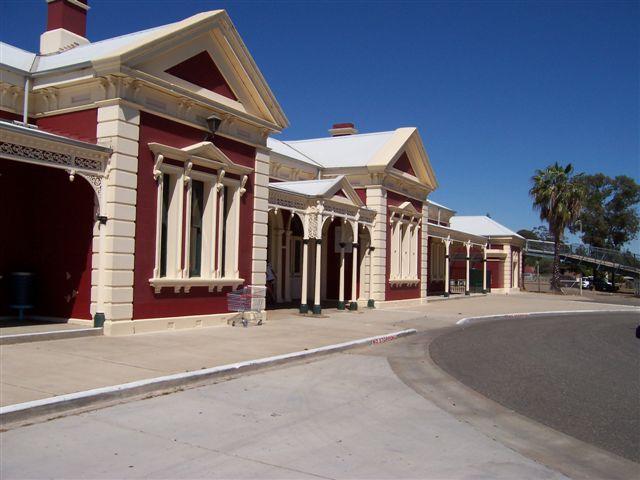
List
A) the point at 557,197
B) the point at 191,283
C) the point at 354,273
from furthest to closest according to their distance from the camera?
the point at 557,197, the point at 354,273, the point at 191,283

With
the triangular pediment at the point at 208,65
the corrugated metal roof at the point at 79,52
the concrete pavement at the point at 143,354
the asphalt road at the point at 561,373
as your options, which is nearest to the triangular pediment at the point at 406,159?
the triangular pediment at the point at 208,65

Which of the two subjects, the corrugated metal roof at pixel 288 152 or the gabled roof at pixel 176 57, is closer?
the gabled roof at pixel 176 57

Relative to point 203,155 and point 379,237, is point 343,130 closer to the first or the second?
point 379,237

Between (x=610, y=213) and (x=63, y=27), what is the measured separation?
3072 inches

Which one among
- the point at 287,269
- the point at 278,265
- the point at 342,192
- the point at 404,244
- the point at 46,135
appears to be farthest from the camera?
the point at 404,244

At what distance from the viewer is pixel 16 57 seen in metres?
14.5

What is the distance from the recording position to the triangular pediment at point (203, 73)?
14129 millimetres

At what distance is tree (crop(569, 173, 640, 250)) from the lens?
8000 cm

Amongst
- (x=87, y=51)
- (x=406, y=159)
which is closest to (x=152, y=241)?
(x=87, y=51)

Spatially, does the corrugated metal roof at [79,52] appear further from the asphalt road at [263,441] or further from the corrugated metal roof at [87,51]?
the asphalt road at [263,441]

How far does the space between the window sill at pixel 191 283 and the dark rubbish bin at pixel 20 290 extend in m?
2.35

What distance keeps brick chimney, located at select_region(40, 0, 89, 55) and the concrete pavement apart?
26.2ft

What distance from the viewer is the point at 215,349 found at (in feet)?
36.8

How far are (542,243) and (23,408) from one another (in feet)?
188
